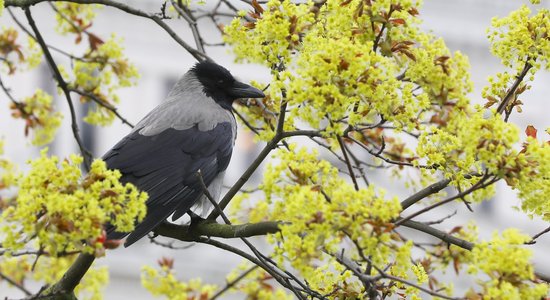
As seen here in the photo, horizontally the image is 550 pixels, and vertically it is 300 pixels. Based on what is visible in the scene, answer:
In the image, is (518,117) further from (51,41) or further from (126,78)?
(126,78)

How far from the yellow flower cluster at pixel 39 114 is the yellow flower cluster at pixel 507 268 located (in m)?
4.72

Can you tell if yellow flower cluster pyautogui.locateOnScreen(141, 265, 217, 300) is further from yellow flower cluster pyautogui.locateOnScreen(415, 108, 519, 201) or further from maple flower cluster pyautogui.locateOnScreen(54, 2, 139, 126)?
yellow flower cluster pyautogui.locateOnScreen(415, 108, 519, 201)

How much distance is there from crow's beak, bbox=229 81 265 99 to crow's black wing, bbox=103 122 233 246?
0.75ft

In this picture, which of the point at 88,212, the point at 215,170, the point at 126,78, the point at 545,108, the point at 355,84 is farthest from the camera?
the point at 545,108

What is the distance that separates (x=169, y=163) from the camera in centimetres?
647

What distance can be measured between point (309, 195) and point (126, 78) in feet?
12.4

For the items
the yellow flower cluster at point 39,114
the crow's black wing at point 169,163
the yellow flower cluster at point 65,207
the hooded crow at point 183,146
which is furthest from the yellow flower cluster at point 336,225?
the yellow flower cluster at point 39,114

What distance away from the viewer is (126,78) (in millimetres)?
7289

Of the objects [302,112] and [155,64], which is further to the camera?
[155,64]

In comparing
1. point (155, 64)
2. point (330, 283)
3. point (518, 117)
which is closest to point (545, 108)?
point (518, 117)

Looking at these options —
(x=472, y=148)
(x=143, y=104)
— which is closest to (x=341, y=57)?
(x=472, y=148)

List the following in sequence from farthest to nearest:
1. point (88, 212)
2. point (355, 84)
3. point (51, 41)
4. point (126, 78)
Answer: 1. point (51, 41)
2. point (126, 78)
3. point (355, 84)
4. point (88, 212)

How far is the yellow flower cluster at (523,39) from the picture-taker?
469 cm

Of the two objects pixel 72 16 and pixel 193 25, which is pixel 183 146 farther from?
pixel 72 16
